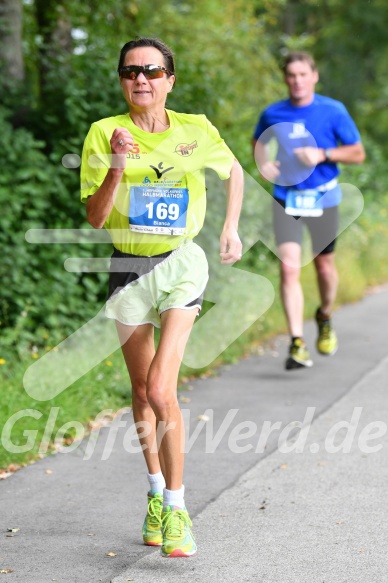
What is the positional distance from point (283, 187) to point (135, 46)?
4.08 meters

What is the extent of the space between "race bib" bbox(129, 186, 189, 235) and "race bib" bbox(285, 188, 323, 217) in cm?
397

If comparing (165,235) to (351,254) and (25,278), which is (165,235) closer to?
(25,278)

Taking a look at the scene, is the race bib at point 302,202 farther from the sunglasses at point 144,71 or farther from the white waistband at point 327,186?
the sunglasses at point 144,71

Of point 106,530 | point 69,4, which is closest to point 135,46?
point 106,530

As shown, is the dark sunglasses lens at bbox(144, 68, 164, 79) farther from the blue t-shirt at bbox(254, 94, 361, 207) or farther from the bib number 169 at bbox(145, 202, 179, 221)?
the blue t-shirt at bbox(254, 94, 361, 207)

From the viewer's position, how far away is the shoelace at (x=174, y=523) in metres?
4.25

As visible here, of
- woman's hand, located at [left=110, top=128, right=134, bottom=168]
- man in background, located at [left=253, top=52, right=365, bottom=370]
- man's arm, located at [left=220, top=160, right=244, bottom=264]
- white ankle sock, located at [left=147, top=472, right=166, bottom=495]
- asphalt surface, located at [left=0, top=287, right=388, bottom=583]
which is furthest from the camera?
man in background, located at [left=253, top=52, right=365, bottom=370]

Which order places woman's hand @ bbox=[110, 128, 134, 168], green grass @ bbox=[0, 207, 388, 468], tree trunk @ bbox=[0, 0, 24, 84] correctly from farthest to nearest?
tree trunk @ bbox=[0, 0, 24, 84]
green grass @ bbox=[0, 207, 388, 468]
woman's hand @ bbox=[110, 128, 134, 168]

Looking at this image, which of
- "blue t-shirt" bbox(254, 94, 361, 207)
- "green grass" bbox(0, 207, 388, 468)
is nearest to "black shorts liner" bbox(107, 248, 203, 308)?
"green grass" bbox(0, 207, 388, 468)

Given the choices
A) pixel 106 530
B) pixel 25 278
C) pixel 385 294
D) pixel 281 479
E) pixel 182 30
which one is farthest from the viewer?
pixel 182 30

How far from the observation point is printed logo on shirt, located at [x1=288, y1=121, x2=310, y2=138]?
27.2ft

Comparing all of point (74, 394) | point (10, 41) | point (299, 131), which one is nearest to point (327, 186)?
point (299, 131)

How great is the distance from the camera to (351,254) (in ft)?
49.4

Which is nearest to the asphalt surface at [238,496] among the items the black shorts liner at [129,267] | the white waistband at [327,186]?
the black shorts liner at [129,267]
